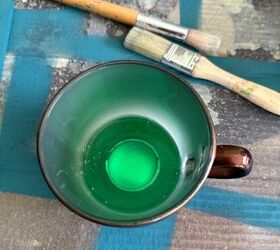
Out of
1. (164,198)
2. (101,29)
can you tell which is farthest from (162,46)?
(164,198)

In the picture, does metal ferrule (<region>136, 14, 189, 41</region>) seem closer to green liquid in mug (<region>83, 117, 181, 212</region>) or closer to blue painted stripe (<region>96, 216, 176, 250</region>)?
green liquid in mug (<region>83, 117, 181, 212</region>)

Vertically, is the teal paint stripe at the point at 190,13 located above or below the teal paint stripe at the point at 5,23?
above

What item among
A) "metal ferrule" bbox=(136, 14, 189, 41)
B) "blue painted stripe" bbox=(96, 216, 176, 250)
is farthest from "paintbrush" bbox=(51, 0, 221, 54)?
"blue painted stripe" bbox=(96, 216, 176, 250)

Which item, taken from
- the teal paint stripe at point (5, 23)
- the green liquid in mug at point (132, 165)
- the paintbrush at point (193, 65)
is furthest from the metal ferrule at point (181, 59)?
the teal paint stripe at point (5, 23)

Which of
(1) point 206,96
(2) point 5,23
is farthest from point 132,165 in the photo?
(2) point 5,23

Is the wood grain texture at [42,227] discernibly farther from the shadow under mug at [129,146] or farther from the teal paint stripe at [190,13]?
the teal paint stripe at [190,13]
